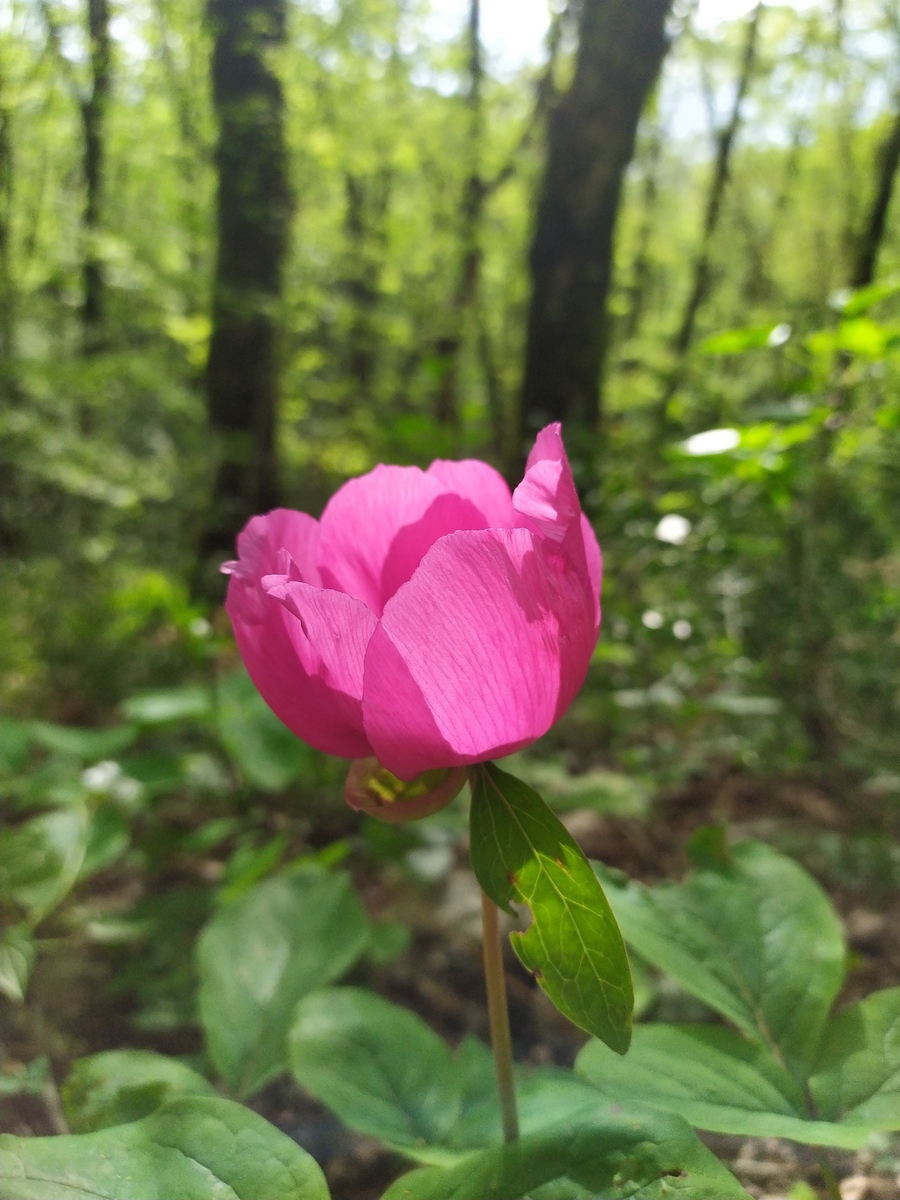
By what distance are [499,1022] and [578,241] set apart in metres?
2.17

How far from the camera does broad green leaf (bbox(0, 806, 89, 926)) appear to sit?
0.95 m

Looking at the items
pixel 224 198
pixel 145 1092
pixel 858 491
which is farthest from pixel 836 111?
pixel 145 1092

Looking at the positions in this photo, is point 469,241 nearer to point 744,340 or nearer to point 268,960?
point 744,340

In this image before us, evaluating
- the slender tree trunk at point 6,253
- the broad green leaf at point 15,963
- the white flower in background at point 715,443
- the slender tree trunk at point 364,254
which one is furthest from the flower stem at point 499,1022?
the slender tree trunk at point 364,254

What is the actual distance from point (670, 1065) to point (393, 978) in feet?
3.02

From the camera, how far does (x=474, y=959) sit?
1.35 metres

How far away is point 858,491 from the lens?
1.31m

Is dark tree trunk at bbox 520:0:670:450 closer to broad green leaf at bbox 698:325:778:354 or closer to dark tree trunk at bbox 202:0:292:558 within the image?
dark tree trunk at bbox 202:0:292:558

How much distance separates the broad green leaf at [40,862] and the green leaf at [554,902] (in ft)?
2.56

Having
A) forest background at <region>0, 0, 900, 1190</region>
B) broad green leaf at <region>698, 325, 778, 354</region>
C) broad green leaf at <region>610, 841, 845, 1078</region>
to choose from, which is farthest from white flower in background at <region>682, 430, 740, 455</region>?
broad green leaf at <region>610, 841, 845, 1078</region>

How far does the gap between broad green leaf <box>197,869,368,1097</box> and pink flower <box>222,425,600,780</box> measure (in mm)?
424

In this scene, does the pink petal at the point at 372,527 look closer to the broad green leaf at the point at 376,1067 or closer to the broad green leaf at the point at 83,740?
the broad green leaf at the point at 376,1067

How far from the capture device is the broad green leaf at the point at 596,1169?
0.39 metres

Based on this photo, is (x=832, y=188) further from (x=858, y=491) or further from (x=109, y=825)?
(x=109, y=825)
